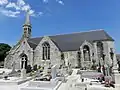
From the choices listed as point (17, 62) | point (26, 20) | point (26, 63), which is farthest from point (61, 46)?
point (26, 20)

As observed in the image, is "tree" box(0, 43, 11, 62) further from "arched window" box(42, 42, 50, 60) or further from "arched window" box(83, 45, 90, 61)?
"arched window" box(83, 45, 90, 61)

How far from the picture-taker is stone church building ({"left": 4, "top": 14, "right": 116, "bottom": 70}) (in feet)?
93.7

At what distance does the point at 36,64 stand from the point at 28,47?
4548mm

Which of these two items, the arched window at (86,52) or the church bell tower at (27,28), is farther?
the church bell tower at (27,28)

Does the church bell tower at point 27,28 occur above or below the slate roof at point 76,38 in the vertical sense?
above

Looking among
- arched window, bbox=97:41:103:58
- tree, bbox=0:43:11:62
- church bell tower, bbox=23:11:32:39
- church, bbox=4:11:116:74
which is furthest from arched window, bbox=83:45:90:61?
tree, bbox=0:43:11:62

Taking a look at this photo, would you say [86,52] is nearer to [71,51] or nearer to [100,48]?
[100,48]

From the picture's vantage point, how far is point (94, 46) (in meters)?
29.1

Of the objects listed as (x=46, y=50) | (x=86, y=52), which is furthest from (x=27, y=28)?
(x=86, y=52)

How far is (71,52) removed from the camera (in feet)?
99.5

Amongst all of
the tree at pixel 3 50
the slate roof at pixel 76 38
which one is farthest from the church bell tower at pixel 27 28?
the tree at pixel 3 50

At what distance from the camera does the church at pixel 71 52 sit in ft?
93.7

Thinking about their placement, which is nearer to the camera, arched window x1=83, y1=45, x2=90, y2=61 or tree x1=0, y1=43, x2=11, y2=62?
arched window x1=83, y1=45, x2=90, y2=61

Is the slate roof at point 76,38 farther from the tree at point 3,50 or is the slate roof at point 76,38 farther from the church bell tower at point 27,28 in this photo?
the tree at point 3,50
